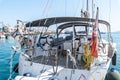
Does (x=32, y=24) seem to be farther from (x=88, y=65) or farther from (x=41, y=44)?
(x=88, y=65)

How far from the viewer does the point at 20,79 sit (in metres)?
5.95

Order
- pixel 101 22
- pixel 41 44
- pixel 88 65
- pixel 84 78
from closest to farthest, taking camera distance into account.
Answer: pixel 84 78 → pixel 88 65 → pixel 101 22 → pixel 41 44

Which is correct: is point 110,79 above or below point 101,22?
below

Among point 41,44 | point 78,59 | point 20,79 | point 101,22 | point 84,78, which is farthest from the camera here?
point 41,44

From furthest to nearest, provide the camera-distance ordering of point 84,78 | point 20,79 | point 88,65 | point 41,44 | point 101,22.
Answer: point 41,44 < point 101,22 < point 88,65 < point 84,78 < point 20,79

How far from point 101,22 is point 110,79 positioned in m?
2.83

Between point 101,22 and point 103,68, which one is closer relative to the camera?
point 103,68

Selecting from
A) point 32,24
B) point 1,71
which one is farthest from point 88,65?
point 1,71

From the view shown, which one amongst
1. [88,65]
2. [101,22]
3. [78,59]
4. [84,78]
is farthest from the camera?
[101,22]

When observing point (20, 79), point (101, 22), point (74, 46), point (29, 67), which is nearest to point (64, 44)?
point (74, 46)

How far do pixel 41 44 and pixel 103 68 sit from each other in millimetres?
4537

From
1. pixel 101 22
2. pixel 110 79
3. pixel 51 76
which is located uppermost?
pixel 101 22

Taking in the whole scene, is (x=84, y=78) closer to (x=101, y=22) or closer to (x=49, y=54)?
(x=49, y=54)

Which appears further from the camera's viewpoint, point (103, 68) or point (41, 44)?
point (41, 44)
